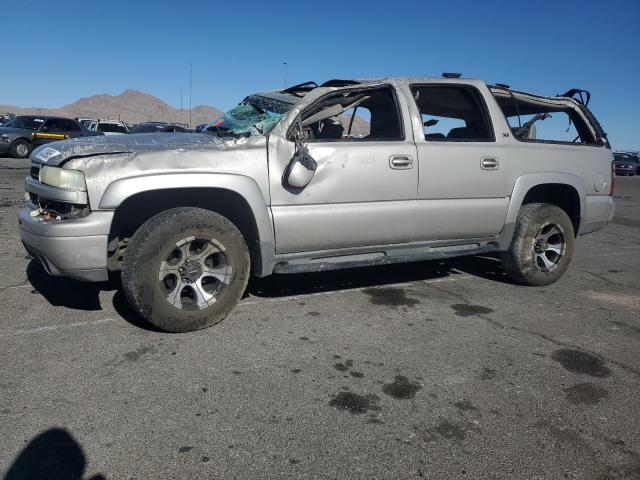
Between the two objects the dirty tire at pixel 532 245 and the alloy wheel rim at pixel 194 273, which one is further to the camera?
the dirty tire at pixel 532 245

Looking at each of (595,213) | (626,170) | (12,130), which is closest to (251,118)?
(595,213)

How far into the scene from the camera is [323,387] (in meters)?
2.86

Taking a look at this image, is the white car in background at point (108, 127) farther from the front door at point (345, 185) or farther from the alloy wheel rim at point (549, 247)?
the alloy wheel rim at point (549, 247)

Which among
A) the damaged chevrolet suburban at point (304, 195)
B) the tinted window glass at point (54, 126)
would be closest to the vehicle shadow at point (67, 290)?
the damaged chevrolet suburban at point (304, 195)

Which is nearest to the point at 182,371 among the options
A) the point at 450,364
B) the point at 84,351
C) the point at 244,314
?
the point at 84,351

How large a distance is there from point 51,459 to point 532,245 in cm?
429

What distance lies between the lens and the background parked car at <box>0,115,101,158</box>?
18625 mm

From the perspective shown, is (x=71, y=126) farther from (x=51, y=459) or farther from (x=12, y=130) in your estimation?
(x=51, y=459)

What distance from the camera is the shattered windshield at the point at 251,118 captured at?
384 cm

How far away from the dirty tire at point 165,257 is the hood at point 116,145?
0.45m

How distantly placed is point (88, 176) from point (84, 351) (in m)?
1.09

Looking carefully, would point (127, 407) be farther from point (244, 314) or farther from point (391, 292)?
point (391, 292)

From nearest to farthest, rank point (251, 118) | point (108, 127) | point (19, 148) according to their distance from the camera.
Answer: point (251, 118) < point (19, 148) < point (108, 127)

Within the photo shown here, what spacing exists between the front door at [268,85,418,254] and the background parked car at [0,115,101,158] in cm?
1765
